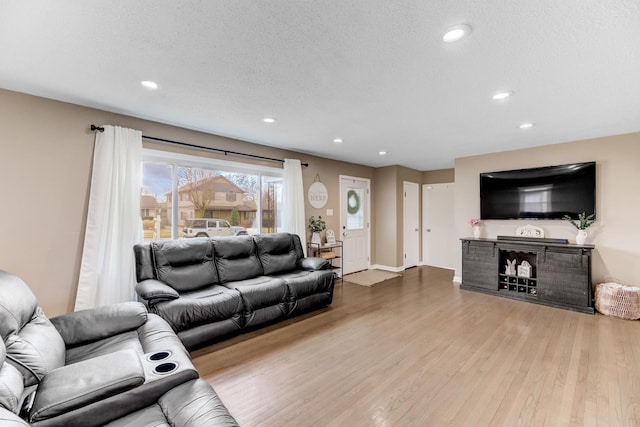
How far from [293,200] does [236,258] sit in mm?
1422

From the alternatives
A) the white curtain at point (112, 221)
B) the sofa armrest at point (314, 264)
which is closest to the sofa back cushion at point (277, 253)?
the sofa armrest at point (314, 264)

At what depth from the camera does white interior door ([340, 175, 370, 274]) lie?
582cm

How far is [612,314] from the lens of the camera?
349 cm

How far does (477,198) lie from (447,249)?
1.85m

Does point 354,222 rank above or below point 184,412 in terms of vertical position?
above

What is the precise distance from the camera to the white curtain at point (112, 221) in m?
2.80

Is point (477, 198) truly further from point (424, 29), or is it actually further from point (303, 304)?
point (424, 29)

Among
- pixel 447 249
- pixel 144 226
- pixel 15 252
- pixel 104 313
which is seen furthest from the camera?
pixel 447 249

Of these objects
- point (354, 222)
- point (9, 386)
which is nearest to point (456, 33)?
point (9, 386)

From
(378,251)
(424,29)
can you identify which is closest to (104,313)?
(424,29)

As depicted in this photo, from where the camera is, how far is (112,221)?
291 centimetres

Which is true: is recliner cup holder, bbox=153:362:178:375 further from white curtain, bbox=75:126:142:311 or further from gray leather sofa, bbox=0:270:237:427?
white curtain, bbox=75:126:142:311

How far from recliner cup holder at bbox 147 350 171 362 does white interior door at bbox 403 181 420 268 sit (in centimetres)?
552

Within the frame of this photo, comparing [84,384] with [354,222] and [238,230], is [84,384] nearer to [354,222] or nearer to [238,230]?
[238,230]
